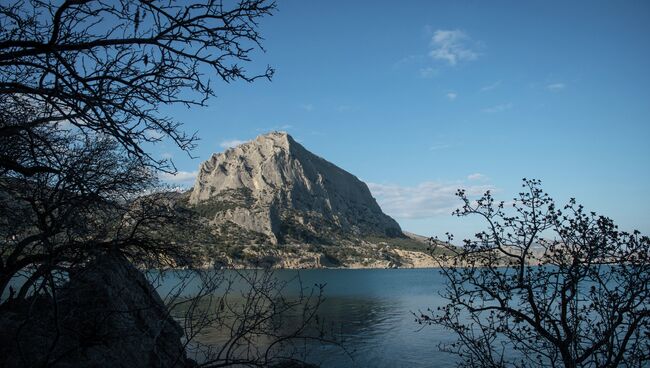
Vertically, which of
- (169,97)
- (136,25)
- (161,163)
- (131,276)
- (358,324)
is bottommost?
(358,324)

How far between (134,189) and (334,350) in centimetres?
2271

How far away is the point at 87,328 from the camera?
5336 mm

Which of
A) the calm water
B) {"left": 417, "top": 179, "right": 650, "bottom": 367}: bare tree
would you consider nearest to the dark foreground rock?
{"left": 417, "top": 179, "right": 650, "bottom": 367}: bare tree

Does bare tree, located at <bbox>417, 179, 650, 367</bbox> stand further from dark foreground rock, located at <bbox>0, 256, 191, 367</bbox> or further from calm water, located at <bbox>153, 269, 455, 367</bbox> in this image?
calm water, located at <bbox>153, 269, 455, 367</bbox>

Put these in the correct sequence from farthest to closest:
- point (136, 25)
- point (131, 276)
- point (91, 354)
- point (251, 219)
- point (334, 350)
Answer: point (251, 219), point (334, 350), point (131, 276), point (91, 354), point (136, 25)

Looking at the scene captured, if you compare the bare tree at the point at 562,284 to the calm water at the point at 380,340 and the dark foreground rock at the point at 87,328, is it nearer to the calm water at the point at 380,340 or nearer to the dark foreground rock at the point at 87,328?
the dark foreground rock at the point at 87,328

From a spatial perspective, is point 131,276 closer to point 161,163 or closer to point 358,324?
point 161,163

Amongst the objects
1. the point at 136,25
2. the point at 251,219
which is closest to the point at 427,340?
the point at 136,25

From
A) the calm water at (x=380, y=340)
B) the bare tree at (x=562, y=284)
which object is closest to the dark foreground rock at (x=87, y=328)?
the bare tree at (x=562, y=284)

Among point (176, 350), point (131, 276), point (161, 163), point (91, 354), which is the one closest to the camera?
point (161, 163)

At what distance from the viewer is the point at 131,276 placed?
8.63m

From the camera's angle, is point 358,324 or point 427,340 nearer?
point 427,340

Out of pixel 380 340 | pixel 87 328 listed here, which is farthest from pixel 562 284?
pixel 380 340

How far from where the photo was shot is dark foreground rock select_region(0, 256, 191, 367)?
449 cm
